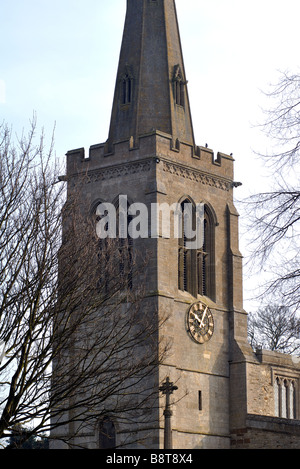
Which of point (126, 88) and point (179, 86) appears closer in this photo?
point (126, 88)

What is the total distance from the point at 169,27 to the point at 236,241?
10.5m

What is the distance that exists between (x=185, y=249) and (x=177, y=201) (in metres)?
2.22

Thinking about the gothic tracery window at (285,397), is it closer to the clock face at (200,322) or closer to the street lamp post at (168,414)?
the clock face at (200,322)

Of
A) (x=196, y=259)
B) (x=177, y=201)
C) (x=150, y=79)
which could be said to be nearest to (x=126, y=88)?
(x=150, y=79)

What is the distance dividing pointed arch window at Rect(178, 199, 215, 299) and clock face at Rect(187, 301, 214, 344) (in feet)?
2.45

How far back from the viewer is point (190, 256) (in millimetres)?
55188

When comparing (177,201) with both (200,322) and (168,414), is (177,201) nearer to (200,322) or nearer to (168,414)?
(200,322)

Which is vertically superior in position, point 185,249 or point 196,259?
point 185,249

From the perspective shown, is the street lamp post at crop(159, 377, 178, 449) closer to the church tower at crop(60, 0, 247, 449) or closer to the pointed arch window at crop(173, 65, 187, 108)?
the church tower at crop(60, 0, 247, 449)

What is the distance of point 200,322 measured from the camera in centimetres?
5450

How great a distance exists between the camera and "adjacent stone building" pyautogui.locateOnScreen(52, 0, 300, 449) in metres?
53.0

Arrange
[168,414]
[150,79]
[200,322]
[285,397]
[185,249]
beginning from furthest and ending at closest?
[285,397] < [150,79] < [185,249] < [200,322] < [168,414]

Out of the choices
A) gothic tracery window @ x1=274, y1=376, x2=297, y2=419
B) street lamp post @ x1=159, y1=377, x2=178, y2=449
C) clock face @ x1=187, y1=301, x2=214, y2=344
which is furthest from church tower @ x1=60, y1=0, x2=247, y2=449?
street lamp post @ x1=159, y1=377, x2=178, y2=449

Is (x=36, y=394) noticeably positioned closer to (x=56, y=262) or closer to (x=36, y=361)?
(x=36, y=361)
